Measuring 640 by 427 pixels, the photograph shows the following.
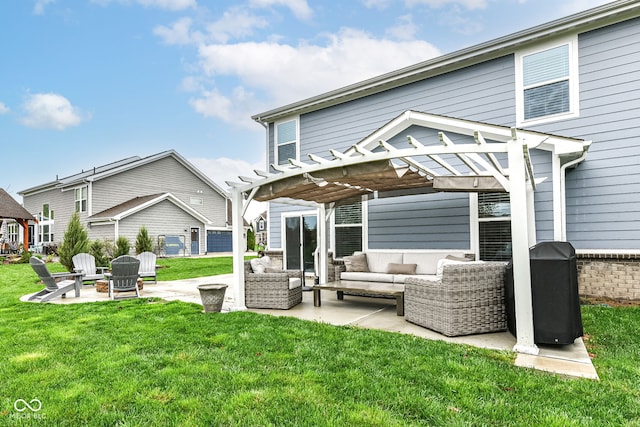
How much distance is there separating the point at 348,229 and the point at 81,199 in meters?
19.6

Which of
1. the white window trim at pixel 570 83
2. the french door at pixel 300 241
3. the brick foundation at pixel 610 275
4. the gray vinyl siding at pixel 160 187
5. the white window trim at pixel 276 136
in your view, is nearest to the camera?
the brick foundation at pixel 610 275

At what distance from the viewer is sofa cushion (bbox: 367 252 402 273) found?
8539 millimetres

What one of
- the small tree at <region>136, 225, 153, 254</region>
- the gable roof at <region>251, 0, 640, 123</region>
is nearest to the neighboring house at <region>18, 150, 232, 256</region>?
the small tree at <region>136, 225, 153, 254</region>

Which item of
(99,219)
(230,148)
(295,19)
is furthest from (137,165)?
(295,19)

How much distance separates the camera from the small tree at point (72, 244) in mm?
11680

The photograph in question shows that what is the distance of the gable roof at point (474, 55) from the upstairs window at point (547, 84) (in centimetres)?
32

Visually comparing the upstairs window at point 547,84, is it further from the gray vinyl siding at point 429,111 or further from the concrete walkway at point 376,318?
the concrete walkway at point 376,318

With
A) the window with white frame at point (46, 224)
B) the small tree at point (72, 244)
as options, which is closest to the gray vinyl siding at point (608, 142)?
the small tree at point (72, 244)

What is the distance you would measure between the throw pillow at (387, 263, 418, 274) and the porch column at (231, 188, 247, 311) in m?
3.21

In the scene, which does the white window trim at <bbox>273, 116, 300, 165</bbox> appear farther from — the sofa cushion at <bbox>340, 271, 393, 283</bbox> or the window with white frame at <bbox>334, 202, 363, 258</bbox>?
the sofa cushion at <bbox>340, 271, 393, 283</bbox>

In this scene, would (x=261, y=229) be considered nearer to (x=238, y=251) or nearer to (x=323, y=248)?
(x=323, y=248)

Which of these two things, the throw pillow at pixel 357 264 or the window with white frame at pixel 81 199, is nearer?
the throw pillow at pixel 357 264

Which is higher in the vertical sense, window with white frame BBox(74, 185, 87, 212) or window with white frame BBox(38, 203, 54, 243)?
window with white frame BBox(74, 185, 87, 212)

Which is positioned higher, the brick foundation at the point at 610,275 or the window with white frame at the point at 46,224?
the window with white frame at the point at 46,224
